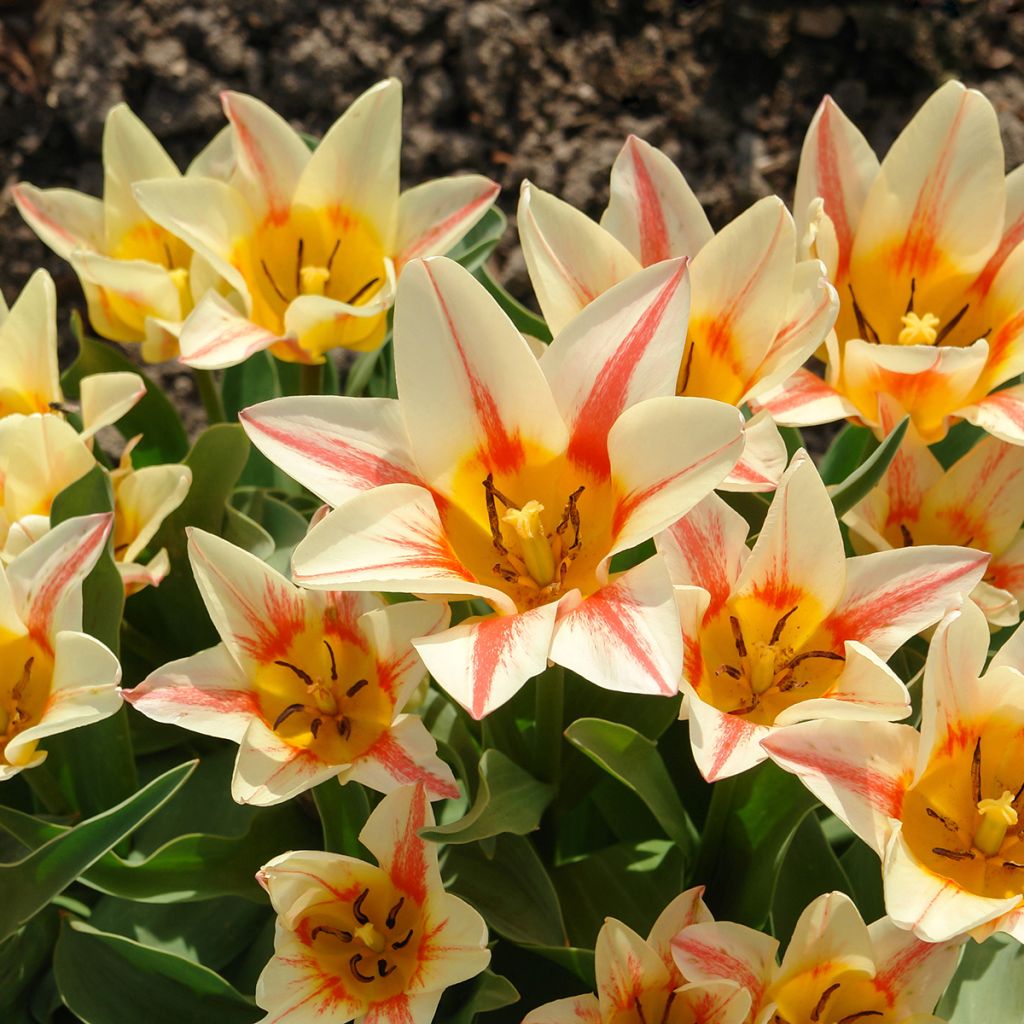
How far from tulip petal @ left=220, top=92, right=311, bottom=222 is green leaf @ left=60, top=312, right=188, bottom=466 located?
0.31 meters

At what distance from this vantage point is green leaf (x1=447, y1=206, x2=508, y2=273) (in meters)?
1.70

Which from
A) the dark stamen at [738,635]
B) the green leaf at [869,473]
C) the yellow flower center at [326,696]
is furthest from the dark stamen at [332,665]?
the green leaf at [869,473]

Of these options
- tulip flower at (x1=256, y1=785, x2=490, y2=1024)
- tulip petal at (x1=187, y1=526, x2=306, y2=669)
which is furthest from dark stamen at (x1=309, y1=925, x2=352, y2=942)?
tulip petal at (x1=187, y1=526, x2=306, y2=669)

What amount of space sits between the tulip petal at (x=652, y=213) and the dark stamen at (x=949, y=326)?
302mm

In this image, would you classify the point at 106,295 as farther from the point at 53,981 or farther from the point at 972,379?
the point at 972,379

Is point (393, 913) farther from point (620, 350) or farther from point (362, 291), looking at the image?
point (362, 291)

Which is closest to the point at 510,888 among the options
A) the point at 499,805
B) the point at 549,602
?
the point at 499,805

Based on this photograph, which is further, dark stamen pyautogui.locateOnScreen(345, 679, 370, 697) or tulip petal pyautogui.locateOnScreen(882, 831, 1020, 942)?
dark stamen pyautogui.locateOnScreen(345, 679, 370, 697)

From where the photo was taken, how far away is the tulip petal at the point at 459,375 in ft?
3.49

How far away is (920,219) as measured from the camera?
1.42 m

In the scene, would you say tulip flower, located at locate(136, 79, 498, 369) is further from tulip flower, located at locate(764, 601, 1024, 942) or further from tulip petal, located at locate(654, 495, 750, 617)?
tulip flower, located at locate(764, 601, 1024, 942)

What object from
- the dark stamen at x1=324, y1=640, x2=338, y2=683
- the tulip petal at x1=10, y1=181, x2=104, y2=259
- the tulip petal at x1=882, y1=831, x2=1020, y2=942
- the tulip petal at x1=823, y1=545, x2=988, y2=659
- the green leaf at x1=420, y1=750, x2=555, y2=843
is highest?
the tulip petal at x1=10, y1=181, x2=104, y2=259

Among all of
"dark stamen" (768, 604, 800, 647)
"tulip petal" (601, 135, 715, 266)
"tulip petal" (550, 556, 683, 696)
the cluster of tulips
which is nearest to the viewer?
"tulip petal" (550, 556, 683, 696)

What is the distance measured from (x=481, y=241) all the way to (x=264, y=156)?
32 cm
